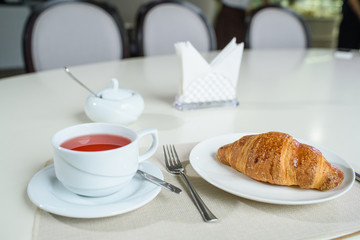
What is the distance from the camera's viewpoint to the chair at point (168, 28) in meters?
1.62

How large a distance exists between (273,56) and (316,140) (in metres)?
0.95

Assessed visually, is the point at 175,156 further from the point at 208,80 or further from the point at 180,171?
the point at 208,80

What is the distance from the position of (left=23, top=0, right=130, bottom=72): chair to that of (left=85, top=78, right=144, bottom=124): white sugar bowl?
0.77 m

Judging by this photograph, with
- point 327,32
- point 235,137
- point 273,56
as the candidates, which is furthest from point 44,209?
point 327,32

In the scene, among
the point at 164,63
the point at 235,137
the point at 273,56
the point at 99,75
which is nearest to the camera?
the point at 235,137

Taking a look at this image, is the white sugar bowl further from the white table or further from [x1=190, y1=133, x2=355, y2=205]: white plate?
[x1=190, y1=133, x2=355, y2=205]: white plate

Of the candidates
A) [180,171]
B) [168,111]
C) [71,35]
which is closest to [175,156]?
[180,171]

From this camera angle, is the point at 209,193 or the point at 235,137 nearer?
the point at 209,193

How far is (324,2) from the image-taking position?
17.6 feet

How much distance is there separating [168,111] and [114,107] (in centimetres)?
16

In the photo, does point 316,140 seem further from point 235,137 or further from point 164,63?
point 164,63

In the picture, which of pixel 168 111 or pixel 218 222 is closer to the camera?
pixel 218 222

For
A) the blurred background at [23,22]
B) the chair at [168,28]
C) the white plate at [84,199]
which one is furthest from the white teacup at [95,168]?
the blurred background at [23,22]

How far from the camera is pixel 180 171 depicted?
510 millimetres
